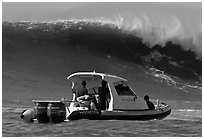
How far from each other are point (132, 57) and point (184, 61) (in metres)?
4.37

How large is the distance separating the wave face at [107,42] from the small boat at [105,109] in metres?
18.7

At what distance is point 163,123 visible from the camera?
17.4m

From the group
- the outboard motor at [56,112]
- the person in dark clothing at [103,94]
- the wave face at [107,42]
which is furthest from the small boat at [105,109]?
the wave face at [107,42]

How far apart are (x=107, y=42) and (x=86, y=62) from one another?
17.1ft

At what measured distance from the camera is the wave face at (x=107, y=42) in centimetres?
3703

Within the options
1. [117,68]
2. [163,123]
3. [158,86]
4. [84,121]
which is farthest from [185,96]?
[84,121]

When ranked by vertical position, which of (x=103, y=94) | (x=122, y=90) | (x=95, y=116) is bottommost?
(x=95, y=116)

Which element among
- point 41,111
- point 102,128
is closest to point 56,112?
point 41,111

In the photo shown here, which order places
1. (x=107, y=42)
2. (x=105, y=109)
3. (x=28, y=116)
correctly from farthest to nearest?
(x=107, y=42)
(x=105, y=109)
(x=28, y=116)

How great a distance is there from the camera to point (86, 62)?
112 feet

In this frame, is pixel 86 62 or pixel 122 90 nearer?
pixel 122 90

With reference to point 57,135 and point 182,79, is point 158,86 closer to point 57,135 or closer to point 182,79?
point 182,79

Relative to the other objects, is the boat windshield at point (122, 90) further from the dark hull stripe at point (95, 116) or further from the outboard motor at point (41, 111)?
the outboard motor at point (41, 111)

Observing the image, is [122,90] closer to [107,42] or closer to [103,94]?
[103,94]
